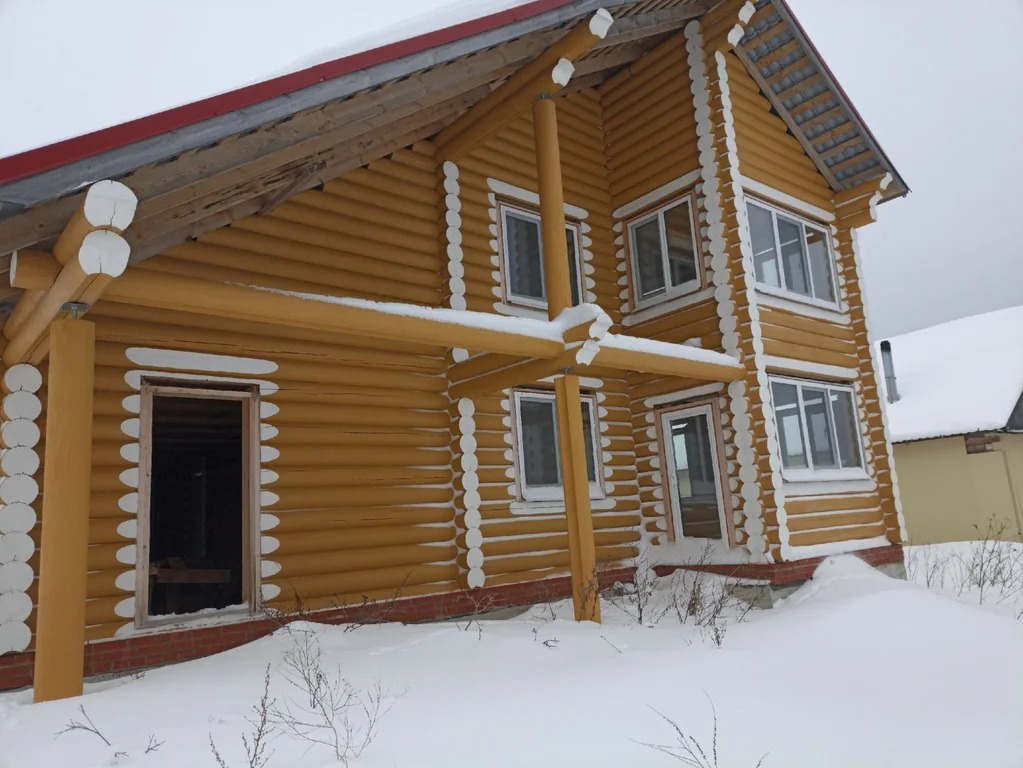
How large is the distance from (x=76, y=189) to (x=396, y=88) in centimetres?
269

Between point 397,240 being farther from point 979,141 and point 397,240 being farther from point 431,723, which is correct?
point 979,141

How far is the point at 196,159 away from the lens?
15.4 feet

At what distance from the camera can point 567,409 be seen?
7.41 metres

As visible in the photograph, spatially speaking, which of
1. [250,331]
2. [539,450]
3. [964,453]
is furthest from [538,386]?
[964,453]

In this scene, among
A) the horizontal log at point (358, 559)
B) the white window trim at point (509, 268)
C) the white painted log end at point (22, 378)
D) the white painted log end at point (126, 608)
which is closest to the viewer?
the white painted log end at point (22, 378)

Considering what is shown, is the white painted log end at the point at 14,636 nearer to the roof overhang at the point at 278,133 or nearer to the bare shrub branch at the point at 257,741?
the bare shrub branch at the point at 257,741

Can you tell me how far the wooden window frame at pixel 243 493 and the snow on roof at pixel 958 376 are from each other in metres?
16.3

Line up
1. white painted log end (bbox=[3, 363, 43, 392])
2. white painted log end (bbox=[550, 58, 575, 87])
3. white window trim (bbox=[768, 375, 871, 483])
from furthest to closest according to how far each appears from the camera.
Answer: white window trim (bbox=[768, 375, 871, 483])
white painted log end (bbox=[550, 58, 575, 87])
white painted log end (bbox=[3, 363, 43, 392])

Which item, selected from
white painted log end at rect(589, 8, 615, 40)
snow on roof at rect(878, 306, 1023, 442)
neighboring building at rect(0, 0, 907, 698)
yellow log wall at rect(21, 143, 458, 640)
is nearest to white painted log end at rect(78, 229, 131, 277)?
neighboring building at rect(0, 0, 907, 698)

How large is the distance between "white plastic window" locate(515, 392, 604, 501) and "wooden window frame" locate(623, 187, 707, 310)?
2154 mm

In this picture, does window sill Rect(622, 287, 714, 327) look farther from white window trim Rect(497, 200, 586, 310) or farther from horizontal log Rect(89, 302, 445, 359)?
horizontal log Rect(89, 302, 445, 359)

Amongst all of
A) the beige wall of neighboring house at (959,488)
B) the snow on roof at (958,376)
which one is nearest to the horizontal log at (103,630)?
the beige wall of neighboring house at (959,488)

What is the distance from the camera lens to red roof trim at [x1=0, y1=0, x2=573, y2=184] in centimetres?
386

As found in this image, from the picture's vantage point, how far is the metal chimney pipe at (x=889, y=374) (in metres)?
21.6
